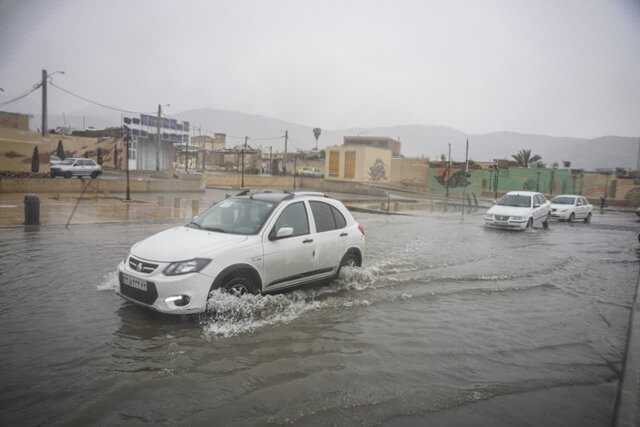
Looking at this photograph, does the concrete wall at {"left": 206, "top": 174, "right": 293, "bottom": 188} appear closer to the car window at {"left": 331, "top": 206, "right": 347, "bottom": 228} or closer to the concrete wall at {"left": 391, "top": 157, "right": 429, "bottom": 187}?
the concrete wall at {"left": 391, "top": 157, "right": 429, "bottom": 187}

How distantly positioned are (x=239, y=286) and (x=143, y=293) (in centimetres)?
115

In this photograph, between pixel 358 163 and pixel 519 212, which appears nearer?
pixel 519 212

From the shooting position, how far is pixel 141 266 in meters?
5.62

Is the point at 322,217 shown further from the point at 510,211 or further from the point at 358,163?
the point at 358,163

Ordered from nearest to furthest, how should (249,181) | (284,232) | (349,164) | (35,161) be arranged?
(284,232) → (35,161) → (249,181) → (349,164)

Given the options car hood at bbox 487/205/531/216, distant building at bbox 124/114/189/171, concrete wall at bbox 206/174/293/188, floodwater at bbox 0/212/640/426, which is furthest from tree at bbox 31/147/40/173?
car hood at bbox 487/205/531/216

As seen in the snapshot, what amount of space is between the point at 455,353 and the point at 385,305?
73.7 inches

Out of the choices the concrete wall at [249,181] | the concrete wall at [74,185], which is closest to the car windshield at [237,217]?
the concrete wall at [74,185]

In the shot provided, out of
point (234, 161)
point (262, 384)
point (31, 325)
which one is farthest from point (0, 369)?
point (234, 161)

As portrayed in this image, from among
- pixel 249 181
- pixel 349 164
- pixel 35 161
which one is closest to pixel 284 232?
pixel 35 161

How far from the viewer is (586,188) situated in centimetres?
4828

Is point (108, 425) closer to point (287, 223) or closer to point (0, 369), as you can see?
point (0, 369)

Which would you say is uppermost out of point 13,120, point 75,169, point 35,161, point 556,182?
point 13,120

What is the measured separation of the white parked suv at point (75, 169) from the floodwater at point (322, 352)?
27068 mm
